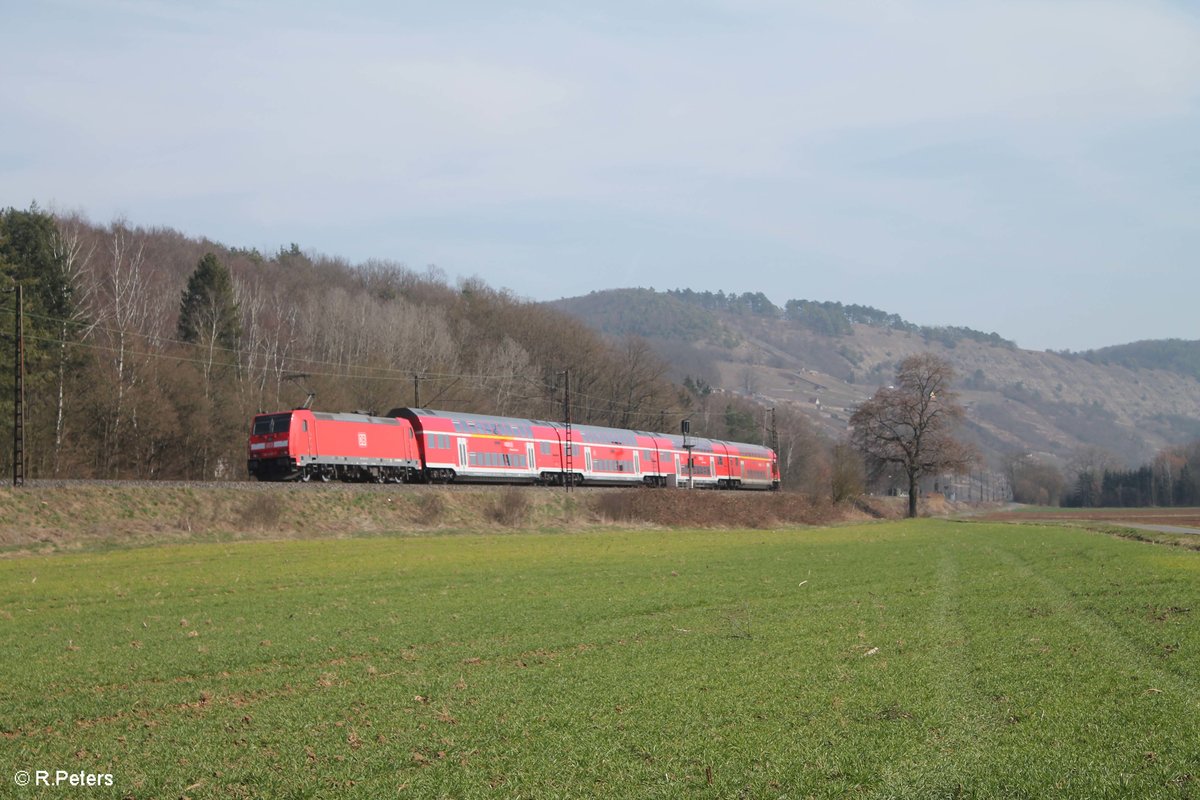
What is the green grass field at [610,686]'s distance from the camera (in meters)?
8.89

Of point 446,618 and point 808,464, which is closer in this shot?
point 446,618

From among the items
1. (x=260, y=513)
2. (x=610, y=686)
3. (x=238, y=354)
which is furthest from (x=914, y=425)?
(x=610, y=686)

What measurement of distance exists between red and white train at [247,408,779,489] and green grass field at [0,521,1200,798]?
20.2m

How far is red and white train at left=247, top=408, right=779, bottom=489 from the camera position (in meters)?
45.7

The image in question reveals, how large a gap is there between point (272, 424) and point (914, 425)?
57.1 meters

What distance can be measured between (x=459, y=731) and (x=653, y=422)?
323ft

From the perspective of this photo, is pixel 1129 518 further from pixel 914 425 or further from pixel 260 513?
pixel 260 513

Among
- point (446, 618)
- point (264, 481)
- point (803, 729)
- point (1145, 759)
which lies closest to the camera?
point (1145, 759)

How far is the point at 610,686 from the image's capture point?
12.4 metres

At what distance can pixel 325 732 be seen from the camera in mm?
10445

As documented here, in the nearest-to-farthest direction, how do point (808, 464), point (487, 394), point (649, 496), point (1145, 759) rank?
point (1145, 759)
point (649, 496)
point (487, 394)
point (808, 464)

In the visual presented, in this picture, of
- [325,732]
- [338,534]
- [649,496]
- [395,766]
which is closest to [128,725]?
[325,732]

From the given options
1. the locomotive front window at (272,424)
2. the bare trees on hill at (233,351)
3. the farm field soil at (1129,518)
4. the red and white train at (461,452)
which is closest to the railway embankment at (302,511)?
the red and white train at (461,452)

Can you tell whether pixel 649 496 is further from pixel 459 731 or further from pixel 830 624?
pixel 459 731
